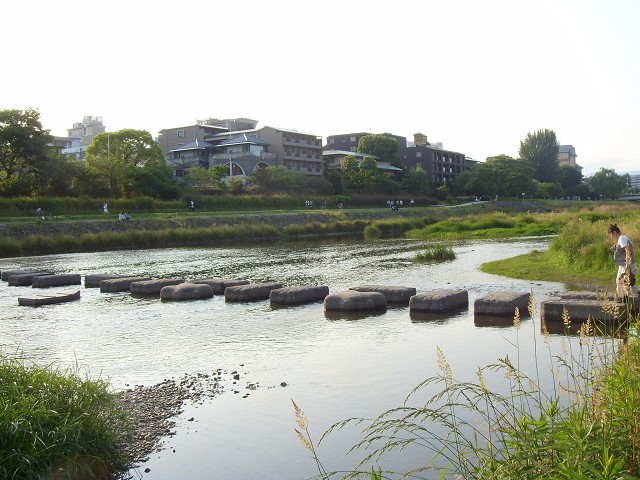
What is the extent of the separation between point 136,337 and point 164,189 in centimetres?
5208

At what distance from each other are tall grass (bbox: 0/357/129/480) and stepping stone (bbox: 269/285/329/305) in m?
9.43

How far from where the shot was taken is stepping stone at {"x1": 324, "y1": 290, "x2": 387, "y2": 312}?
1500cm

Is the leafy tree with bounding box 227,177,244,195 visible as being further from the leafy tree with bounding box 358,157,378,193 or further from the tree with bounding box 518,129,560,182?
the tree with bounding box 518,129,560,182

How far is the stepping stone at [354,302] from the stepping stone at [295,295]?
1.40 meters

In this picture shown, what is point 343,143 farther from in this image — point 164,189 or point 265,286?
point 265,286

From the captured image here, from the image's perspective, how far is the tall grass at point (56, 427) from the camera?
17.8 ft

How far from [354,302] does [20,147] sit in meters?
47.8

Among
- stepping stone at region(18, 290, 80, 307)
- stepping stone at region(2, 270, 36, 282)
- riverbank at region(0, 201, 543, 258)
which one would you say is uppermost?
riverbank at region(0, 201, 543, 258)

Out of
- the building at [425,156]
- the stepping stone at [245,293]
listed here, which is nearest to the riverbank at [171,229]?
the stepping stone at [245,293]

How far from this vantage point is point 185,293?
58.6ft

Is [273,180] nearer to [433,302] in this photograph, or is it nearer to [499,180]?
[499,180]

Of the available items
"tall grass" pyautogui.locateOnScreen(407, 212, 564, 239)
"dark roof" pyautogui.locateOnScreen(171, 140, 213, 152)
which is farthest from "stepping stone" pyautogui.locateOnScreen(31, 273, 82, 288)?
"dark roof" pyautogui.locateOnScreen(171, 140, 213, 152)

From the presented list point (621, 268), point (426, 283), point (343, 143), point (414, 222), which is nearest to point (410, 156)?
point (343, 143)

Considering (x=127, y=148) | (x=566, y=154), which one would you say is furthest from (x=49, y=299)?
(x=566, y=154)
